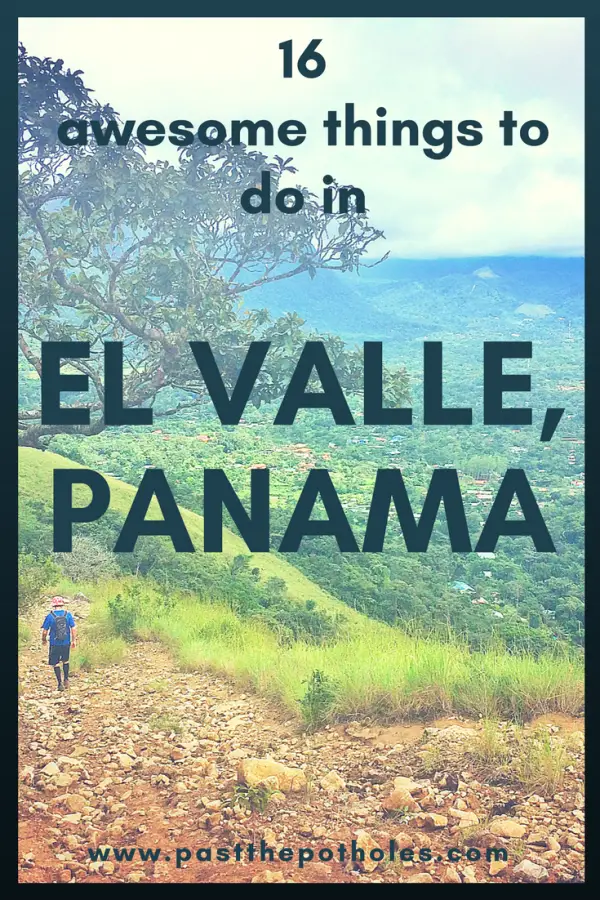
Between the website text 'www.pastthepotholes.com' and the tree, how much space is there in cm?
385

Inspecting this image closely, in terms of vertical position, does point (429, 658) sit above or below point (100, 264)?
below

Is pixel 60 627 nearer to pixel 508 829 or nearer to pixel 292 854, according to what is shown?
pixel 292 854

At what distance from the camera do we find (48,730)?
23.2ft

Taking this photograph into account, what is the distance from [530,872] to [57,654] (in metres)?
3.95

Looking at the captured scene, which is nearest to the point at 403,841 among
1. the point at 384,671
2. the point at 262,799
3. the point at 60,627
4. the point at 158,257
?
the point at 262,799

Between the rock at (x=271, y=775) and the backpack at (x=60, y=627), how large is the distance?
176 cm

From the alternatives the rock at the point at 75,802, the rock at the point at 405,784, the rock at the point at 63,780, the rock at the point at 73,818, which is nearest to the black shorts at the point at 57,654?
the rock at the point at 63,780

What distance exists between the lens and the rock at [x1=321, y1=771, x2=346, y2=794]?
20.0 feet

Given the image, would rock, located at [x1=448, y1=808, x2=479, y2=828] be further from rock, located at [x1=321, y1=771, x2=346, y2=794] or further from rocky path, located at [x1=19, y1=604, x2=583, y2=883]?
rock, located at [x1=321, y1=771, x2=346, y2=794]

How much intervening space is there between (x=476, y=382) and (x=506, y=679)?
48.9 feet

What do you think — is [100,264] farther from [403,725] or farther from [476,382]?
[476,382]

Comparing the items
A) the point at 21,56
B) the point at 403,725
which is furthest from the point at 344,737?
the point at 21,56

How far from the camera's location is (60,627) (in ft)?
22.5

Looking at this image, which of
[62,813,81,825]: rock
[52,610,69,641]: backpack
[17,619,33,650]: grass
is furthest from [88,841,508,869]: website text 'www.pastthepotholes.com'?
[17,619,33,650]: grass
